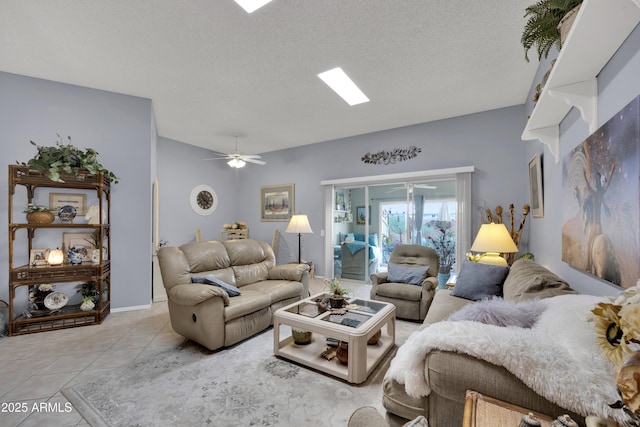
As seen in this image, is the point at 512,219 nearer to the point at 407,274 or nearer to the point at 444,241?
the point at 444,241

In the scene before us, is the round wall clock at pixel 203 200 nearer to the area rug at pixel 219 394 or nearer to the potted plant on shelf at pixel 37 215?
the potted plant on shelf at pixel 37 215

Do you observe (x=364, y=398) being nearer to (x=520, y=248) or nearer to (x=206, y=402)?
(x=206, y=402)

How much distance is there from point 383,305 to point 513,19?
2.68m

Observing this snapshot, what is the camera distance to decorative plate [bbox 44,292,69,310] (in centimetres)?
297

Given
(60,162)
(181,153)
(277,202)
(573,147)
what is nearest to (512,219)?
(573,147)

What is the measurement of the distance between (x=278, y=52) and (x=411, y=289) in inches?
116

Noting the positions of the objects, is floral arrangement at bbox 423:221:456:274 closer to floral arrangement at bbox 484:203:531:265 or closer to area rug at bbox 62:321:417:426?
floral arrangement at bbox 484:203:531:265

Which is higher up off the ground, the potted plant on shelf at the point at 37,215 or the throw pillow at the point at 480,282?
the potted plant on shelf at the point at 37,215

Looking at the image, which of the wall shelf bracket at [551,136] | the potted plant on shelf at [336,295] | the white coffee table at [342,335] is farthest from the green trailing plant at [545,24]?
the potted plant on shelf at [336,295]

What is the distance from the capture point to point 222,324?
7.94ft

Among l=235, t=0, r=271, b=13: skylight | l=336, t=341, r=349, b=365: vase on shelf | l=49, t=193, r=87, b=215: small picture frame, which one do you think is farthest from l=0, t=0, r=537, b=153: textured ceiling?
l=336, t=341, r=349, b=365: vase on shelf

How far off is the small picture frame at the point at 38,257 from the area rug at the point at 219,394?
1.83 metres

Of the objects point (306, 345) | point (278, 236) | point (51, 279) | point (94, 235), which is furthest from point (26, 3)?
point (278, 236)

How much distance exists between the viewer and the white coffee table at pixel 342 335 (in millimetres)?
1966
